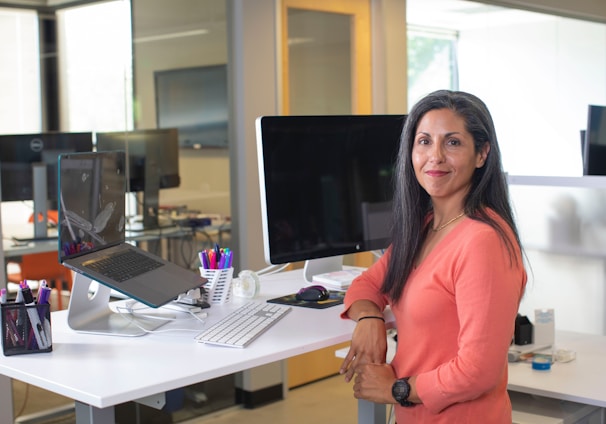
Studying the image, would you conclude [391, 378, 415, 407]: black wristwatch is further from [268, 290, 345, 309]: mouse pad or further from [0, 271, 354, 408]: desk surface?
[268, 290, 345, 309]: mouse pad

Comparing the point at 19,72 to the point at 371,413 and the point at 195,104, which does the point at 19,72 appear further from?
the point at 371,413

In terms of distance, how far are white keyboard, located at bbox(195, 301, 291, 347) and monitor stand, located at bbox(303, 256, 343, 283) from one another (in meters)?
0.37

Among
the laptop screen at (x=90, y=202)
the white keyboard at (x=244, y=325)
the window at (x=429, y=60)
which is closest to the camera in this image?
the white keyboard at (x=244, y=325)

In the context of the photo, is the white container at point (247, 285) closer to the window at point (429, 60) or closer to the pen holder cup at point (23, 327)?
the pen holder cup at point (23, 327)

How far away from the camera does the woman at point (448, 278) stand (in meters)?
1.77

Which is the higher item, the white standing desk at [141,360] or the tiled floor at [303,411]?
the white standing desk at [141,360]

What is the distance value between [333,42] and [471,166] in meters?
3.17

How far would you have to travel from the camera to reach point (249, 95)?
4.43 m

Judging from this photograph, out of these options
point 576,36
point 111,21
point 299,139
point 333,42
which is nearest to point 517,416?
point 299,139

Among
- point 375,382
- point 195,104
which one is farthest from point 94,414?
point 195,104

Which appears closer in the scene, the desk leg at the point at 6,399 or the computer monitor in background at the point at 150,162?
the desk leg at the point at 6,399

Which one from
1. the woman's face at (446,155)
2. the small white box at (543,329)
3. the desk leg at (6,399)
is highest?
the woman's face at (446,155)

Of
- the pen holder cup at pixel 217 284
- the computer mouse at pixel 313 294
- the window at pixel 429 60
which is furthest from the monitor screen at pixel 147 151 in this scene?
the window at pixel 429 60

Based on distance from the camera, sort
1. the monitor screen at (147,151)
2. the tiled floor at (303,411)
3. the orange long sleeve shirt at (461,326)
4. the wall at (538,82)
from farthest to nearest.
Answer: the wall at (538,82) → the tiled floor at (303,411) → the monitor screen at (147,151) → the orange long sleeve shirt at (461,326)
